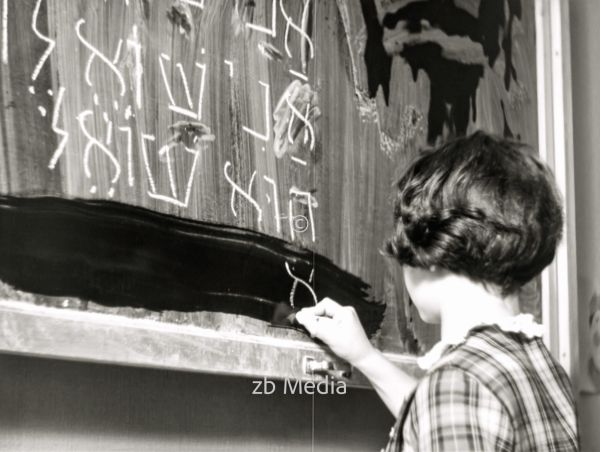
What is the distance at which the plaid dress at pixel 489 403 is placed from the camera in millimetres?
818

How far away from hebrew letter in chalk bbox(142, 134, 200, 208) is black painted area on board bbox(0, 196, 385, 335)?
0.8 inches

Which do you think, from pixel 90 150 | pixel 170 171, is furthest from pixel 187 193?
pixel 90 150

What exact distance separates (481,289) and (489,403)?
0.68 ft

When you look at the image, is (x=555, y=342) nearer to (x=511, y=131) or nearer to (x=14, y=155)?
(x=511, y=131)

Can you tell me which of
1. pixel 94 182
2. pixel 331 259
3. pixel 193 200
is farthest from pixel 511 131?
pixel 94 182

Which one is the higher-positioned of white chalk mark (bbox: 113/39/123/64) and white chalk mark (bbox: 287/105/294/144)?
white chalk mark (bbox: 113/39/123/64)

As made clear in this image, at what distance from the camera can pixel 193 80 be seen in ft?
3.30

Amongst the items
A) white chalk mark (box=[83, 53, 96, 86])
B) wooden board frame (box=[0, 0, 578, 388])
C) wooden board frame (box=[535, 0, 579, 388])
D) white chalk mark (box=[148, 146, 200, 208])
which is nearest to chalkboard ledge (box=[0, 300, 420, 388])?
wooden board frame (box=[0, 0, 578, 388])

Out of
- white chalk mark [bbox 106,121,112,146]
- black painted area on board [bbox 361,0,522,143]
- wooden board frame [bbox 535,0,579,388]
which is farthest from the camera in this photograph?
wooden board frame [bbox 535,0,579,388]

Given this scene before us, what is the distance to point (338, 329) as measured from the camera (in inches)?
45.1

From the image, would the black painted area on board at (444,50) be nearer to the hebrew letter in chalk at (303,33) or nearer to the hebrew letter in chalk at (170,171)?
the hebrew letter in chalk at (303,33)

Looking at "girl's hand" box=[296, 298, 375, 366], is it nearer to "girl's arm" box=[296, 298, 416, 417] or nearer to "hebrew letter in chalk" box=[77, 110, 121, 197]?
"girl's arm" box=[296, 298, 416, 417]

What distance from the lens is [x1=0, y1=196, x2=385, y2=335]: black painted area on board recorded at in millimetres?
832

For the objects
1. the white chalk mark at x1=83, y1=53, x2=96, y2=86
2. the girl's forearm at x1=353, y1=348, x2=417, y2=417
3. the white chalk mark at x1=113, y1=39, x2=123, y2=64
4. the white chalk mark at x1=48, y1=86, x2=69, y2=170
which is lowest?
the girl's forearm at x1=353, y1=348, x2=417, y2=417
